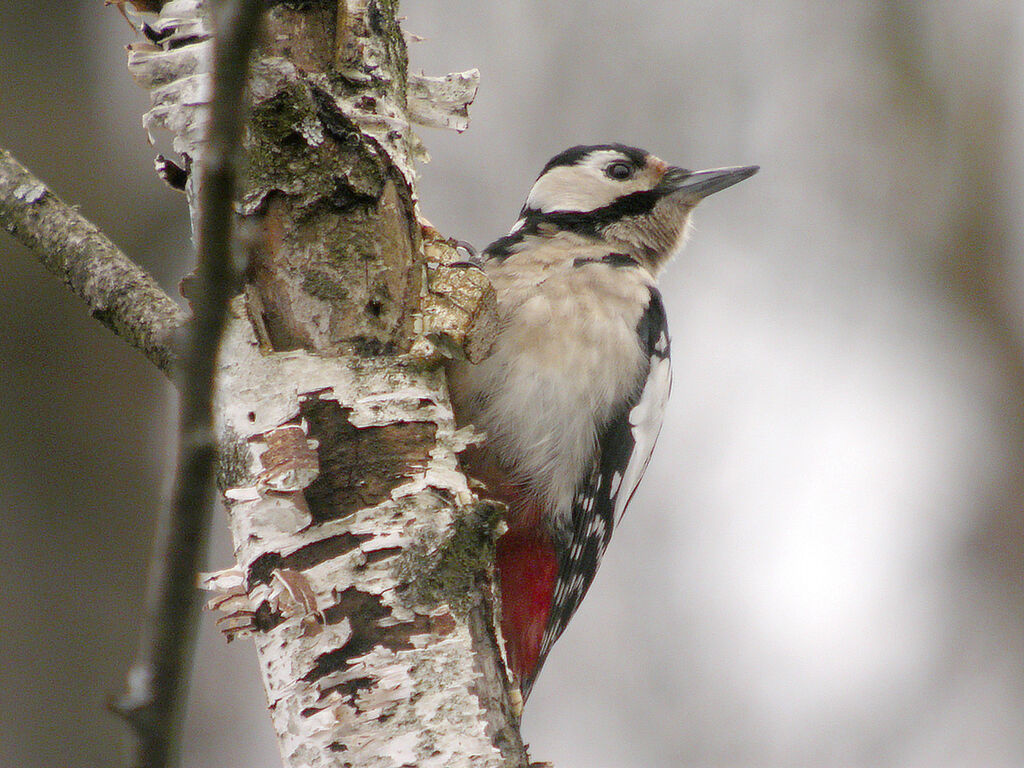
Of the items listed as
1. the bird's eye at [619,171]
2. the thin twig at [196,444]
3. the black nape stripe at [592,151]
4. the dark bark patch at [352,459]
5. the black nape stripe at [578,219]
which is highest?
the black nape stripe at [592,151]

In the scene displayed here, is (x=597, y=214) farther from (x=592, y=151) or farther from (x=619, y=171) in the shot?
(x=592, y=151)

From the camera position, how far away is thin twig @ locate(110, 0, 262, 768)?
0.95m

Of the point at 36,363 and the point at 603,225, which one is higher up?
the point at 36,363

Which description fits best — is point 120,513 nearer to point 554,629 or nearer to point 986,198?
point 554,629

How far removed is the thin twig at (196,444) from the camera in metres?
0.95

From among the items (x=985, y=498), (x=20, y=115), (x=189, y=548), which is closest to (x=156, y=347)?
(x=189, y=548)

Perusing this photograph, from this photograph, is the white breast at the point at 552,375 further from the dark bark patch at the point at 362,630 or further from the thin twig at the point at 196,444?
the thin twig at the point at 196,444

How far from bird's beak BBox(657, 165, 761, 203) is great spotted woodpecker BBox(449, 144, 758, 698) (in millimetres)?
552

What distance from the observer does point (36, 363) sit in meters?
3.99

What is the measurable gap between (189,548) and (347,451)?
2.60 feet

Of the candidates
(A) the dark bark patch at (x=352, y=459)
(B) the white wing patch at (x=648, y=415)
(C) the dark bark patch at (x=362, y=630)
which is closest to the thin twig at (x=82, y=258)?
(A) the dark bark patch at (x=352, y=459)

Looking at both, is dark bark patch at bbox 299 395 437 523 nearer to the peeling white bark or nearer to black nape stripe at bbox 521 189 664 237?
the peeling white bark

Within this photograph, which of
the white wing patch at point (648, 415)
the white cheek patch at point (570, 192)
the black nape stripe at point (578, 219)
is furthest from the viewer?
the white cheek patch at point (570, 192)

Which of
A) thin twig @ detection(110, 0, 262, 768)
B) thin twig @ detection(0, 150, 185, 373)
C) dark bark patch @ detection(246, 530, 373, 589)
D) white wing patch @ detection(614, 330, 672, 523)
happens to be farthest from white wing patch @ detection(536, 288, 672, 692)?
thin twig @ detection(110, 0, 262, 768)
